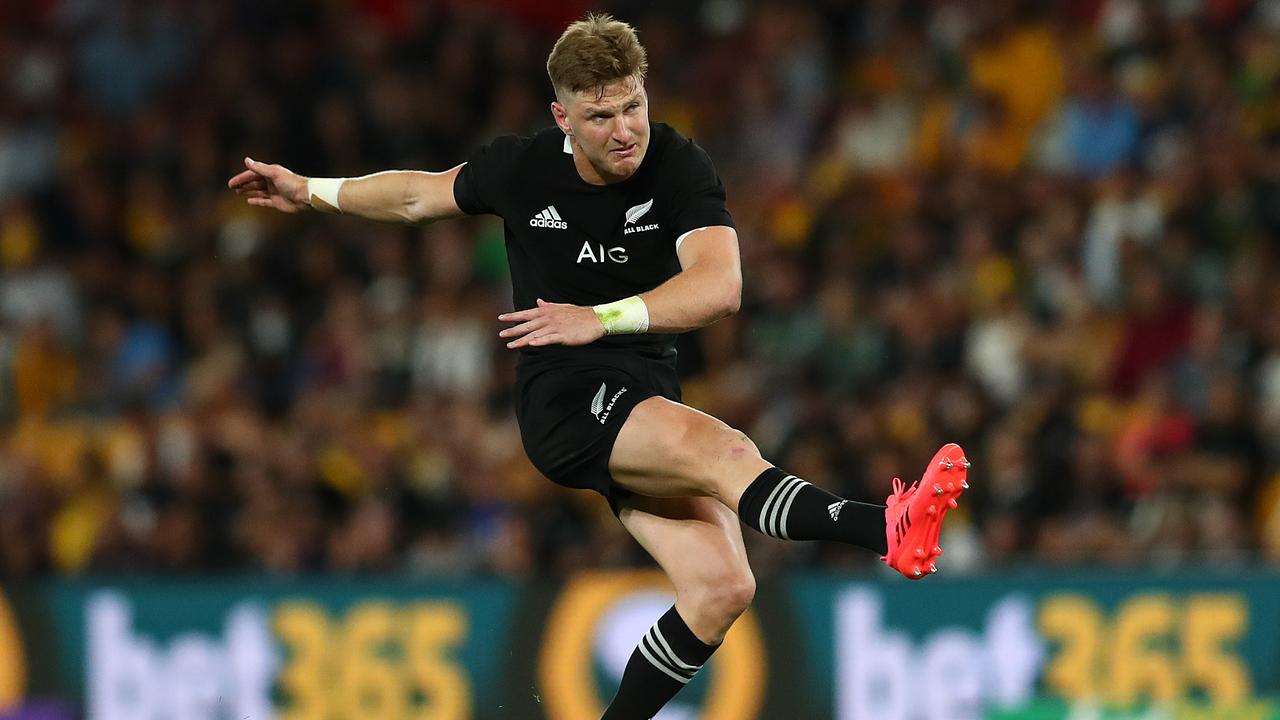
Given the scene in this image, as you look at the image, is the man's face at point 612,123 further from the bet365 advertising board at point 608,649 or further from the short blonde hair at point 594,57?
the bet365 advertising board at point 608,649

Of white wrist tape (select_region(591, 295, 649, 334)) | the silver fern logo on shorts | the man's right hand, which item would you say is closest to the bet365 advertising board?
the man's right hand

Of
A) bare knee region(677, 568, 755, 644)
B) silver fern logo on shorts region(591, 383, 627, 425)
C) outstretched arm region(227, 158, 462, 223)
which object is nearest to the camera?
silver fern logo on shorts region(591, 383, 627, 425)

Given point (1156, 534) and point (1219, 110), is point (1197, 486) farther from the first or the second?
point (1219, 110)

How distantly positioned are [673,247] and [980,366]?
201 inches

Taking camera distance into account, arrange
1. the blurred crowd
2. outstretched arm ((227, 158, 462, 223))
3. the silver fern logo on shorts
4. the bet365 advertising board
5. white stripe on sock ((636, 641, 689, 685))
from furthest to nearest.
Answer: the blurred crowd
the bet365 advertising board
outstretched arm ((227, 158, 462, 223))
white stripe on sock ((636, 641, 689, 685))
the silver fern logo on shorts

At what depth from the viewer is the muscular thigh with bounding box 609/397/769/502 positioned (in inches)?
227

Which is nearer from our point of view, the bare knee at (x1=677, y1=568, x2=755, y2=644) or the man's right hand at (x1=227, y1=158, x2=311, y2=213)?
the bare knee at (x1=677, y1=568, x2=755, y2=644)

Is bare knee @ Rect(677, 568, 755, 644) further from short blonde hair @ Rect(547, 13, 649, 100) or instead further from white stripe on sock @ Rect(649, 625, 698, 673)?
short blonde hair @ Rect(547, 13, 649, 100)

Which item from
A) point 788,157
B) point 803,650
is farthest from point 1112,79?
point 803,650

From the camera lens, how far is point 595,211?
6.15 meters

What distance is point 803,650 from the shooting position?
9.83 metres

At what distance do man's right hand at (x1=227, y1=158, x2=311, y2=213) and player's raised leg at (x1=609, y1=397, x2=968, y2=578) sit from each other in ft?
5.34

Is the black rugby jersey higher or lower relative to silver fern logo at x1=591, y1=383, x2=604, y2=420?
higher

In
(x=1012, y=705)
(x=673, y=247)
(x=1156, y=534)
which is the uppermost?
(x=673, y=247)
